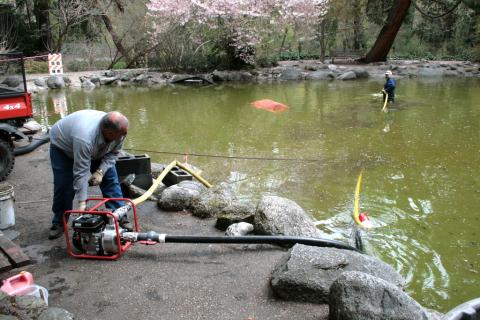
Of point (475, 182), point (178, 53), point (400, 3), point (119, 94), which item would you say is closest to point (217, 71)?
point (178, 53)

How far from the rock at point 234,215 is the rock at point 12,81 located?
420cm

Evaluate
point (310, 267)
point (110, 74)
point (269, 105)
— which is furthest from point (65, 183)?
point (110, 74)

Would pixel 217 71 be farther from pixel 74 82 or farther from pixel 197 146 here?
pixel 197 146

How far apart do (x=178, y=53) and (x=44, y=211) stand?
17.4 m

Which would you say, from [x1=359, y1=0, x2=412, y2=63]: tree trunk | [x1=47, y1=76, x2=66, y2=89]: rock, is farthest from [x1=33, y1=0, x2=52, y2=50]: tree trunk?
[x1=359, y1=0, x2=412, y2=63]: tree trunk

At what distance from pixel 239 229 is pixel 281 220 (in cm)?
42

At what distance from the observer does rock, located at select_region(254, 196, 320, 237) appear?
4348 millimetres

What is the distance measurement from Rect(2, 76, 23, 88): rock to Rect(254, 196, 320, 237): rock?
4651mm

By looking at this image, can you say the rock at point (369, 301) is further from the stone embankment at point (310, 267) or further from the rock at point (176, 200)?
the rock at point (176, 200)

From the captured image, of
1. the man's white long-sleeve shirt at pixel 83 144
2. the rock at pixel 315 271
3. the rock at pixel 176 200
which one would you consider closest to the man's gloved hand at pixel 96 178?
the man's white long-sleeve shirt at pixel 83 144

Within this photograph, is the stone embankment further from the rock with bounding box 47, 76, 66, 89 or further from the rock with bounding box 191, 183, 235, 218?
the rock with bounding box 47, 76, 66, 89

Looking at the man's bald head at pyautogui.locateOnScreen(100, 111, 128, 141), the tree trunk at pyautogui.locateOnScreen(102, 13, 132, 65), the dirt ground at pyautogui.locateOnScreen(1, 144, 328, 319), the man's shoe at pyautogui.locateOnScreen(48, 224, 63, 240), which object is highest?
the tree trunk at pyautogui.locateOnScreen(102, 13, 132, 65)

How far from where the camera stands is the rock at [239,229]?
449cm

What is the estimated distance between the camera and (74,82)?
19.7 meters
